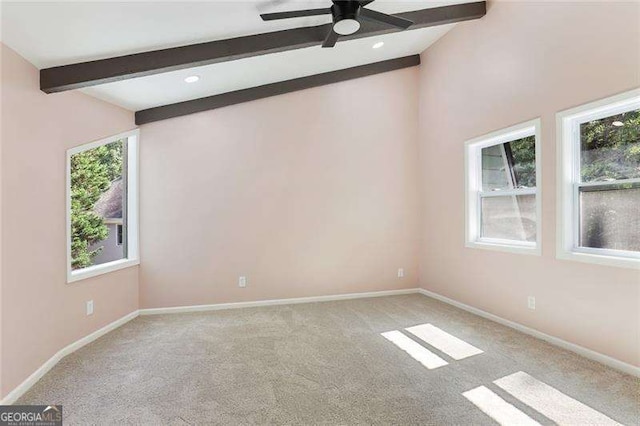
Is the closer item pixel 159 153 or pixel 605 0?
pixel 605 0

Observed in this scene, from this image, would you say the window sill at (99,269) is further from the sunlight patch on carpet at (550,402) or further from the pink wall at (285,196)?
the sunlight patch on carpet at (550,402)

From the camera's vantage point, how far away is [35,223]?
245 centimetres

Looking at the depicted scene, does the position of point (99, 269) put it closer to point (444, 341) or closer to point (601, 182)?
point (444, 341)

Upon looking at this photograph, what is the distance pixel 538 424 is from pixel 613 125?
2.40 meters

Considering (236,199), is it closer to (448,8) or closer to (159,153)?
(159,153)

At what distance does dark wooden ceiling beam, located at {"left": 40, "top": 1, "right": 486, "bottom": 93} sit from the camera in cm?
249

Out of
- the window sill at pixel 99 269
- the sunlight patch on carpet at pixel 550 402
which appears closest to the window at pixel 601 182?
the sunlight patch on carpet at pixel 550 402

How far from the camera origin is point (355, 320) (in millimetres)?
3586

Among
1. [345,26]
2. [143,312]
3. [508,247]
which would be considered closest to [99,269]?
[143,312]

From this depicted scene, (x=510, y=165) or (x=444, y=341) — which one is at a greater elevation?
(x=510, y=165)

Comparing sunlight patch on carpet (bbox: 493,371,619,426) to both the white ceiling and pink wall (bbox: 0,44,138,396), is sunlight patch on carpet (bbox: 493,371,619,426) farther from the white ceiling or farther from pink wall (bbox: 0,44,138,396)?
pink wall (bbox: 0,44,138,396)

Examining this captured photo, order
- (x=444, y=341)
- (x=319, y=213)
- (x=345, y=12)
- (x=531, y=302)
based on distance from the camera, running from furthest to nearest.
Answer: (x=319, y=213) → (x=531, y=302) → (x=444, y=341) → (x=345, y=12)

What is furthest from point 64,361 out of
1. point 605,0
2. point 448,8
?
point 605,0

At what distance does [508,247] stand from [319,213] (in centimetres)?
230
